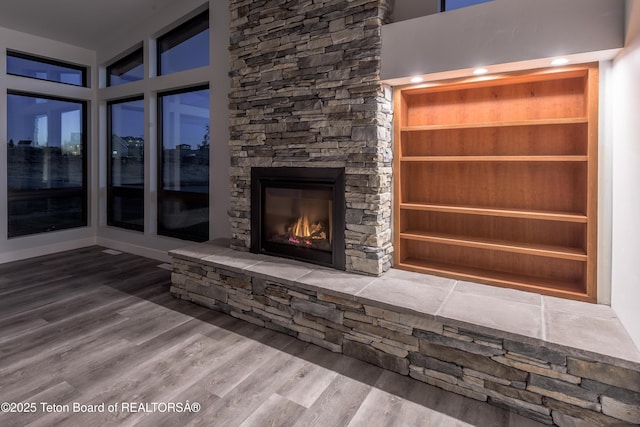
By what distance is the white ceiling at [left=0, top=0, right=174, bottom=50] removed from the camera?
423 cm

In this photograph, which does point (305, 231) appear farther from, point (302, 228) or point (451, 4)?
point (451, 4)

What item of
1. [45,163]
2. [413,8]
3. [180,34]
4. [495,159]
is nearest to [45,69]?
[45,163]

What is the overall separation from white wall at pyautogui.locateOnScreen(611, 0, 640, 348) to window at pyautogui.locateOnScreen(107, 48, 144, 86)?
5.34 meters

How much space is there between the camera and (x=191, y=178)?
473cm

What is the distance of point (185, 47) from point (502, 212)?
168 inches

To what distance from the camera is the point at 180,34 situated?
468 centimetres

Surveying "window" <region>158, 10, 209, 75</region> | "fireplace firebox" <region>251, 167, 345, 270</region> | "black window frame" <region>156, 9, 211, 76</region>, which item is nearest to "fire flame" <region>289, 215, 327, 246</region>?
"fireplace firebox" <region>251, 167, 345, 270</region>

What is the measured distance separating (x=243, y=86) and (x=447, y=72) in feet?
6.08

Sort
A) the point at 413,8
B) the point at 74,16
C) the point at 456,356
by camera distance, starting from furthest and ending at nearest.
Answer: the point at 74,16, the point at 413,8, the point at 456,356

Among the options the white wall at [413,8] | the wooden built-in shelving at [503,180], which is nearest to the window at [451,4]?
the white wall at [413,8]

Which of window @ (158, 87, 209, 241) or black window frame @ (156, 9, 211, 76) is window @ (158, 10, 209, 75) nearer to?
black window frame @ (156, 9, 211, 76)

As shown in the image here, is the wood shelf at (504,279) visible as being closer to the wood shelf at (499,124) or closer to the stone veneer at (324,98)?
the stone veneer at (324,98)

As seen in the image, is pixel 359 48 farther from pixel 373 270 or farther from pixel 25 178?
pixel 25 178

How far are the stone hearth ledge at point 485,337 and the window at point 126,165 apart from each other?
11.2ft
